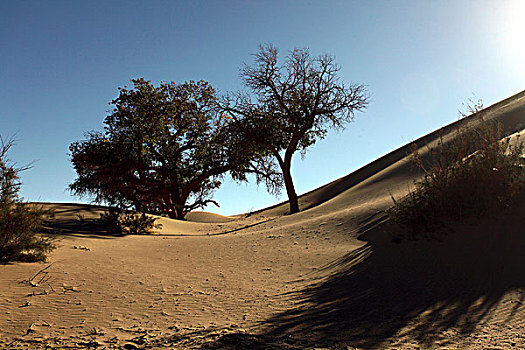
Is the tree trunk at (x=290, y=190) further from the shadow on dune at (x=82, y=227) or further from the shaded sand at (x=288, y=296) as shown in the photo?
the shaded sand at (x=288, y=296)

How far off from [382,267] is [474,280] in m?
1.45

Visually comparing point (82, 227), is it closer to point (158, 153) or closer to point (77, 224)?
point (77, 224)

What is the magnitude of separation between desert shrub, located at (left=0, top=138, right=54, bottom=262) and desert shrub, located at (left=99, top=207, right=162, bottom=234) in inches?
238

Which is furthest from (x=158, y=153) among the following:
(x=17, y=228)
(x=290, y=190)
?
(x=17, y=228)

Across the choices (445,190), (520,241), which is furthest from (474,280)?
(445,190)

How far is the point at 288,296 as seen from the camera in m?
5.68

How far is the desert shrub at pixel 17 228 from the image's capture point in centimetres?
669

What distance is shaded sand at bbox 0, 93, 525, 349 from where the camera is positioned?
3949mm

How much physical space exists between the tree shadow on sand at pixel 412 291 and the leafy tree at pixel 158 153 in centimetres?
1585

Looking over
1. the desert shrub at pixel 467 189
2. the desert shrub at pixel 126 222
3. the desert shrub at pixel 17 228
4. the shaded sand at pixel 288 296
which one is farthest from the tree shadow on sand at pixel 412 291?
the desert shrub at pixel 126 222

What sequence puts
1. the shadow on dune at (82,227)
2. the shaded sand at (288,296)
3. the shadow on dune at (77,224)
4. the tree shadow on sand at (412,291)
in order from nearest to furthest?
the shaded sand at (288,296) < the tree shadow on sand at (412,291) < the shadow on dune at (77,224) < the shadow on dune at (82,227)

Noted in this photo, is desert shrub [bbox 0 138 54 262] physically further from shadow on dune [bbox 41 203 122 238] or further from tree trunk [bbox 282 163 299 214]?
tree trunk [bbox 282 163 299 214]

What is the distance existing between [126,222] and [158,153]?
35.2 ft

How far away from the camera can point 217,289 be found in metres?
6.18
